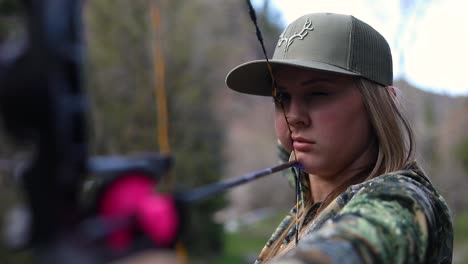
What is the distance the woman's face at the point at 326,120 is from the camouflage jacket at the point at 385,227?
0.17 metres

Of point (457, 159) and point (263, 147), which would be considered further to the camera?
point (263, 147)

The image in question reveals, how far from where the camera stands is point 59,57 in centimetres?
71

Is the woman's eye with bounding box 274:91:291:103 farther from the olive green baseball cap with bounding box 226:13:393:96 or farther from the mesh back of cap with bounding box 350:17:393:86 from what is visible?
the mesh back of cap with bounding box 350:17:393:86

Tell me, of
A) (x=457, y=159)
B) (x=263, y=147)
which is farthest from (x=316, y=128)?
(x=263, y=147)

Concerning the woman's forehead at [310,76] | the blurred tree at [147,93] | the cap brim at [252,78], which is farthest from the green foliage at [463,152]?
the woman's forehead at [310,76]

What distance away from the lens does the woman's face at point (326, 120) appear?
1488mm

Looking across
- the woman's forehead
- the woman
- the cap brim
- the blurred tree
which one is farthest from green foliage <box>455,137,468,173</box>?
the woman's forehead

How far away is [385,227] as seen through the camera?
106 centimetres

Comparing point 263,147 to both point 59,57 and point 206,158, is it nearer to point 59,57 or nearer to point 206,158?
point 206,158

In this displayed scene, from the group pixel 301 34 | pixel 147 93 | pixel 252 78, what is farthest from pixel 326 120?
pixel 147 93

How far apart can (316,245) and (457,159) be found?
14736 mm

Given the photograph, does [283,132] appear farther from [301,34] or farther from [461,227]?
[461,227]

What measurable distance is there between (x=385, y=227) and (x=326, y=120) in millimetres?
464

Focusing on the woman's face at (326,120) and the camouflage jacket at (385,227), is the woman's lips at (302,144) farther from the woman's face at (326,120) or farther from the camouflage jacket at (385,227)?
the camouflage jacket at (385,227)
